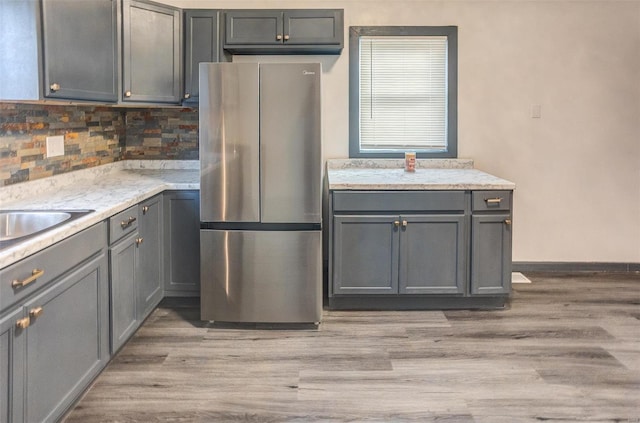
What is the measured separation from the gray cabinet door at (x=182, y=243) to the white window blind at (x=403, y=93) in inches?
57.0

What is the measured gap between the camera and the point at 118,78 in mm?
3375

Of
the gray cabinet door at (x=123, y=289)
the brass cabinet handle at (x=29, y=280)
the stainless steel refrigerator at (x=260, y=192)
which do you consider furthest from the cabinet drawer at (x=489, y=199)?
the brass cabinet handle at (x=29, y=280)

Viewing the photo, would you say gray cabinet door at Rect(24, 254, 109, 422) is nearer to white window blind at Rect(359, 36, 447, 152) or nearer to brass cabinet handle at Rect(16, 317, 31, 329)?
brass cabinet handle at Rect(16, 317, 31, 329)

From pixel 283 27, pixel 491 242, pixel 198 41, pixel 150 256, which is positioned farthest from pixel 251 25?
pixel 491 242

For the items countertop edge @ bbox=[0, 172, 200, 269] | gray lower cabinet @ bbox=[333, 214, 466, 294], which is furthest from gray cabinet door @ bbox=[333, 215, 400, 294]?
countertop edge @ bbox=[0, 172, 200, 269]

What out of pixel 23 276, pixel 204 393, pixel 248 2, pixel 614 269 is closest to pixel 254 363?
pixel 204 393

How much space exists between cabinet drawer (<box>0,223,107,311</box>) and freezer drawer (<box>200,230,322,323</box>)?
0.90m

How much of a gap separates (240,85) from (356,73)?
132cm

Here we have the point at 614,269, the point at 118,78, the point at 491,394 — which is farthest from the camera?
the point at 614,269

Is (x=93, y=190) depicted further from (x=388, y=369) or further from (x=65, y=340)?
(x=388, y=369)

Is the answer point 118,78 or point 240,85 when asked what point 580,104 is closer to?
point 240,85

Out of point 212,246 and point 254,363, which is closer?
point 254,363

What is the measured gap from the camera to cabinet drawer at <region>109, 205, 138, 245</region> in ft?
8.80

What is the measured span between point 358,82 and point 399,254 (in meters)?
1.43
